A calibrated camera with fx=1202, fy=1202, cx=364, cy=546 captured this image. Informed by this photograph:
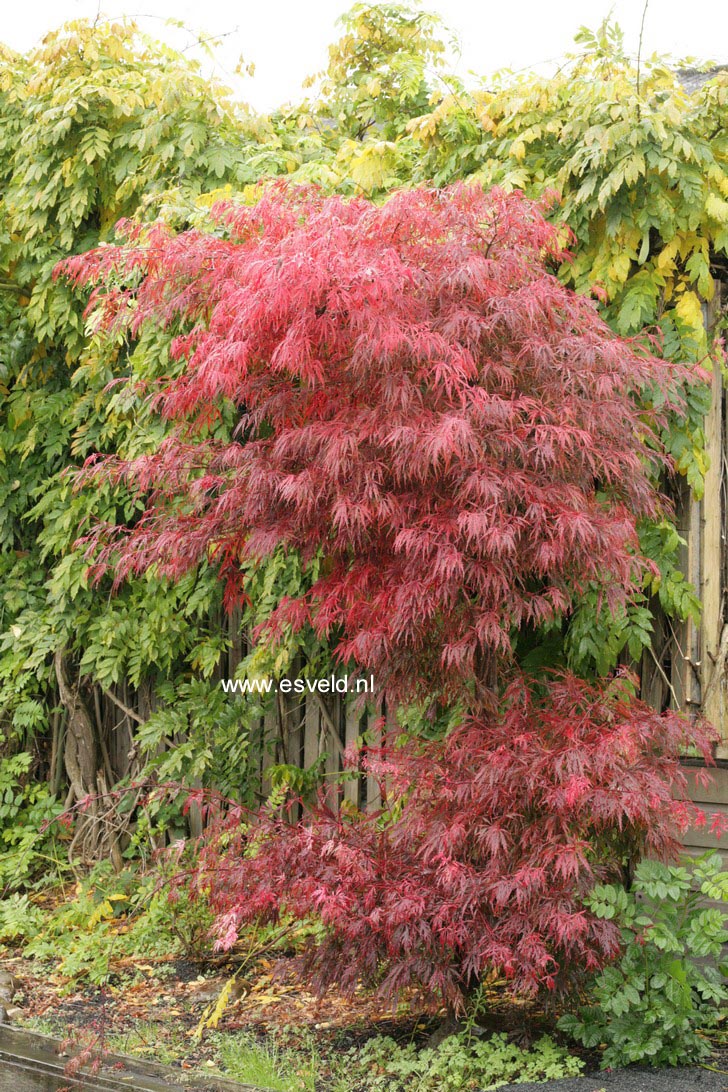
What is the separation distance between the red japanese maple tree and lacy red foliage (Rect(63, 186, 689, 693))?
0.04ft

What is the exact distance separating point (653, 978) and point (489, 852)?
29.9 inches

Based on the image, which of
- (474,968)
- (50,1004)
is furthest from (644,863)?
(50,1004)

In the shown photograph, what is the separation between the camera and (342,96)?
805cm

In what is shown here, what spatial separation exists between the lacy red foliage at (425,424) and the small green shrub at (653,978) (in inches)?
39.8

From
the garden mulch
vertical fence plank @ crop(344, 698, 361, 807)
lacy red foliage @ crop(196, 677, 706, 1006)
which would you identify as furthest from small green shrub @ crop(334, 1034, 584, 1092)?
vertical fence plank @ crop(344, 698, 361, 807)

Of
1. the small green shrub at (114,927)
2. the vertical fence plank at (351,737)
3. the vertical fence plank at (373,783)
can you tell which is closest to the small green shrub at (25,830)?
the small green shrub at (114,927)

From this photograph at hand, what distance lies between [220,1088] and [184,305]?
3086 millimetres

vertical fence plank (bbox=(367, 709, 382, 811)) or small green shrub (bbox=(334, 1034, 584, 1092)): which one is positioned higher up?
vertical fence plank (bbox=(367, 709, 382, 811))

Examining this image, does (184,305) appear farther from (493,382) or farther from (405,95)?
(405,95)

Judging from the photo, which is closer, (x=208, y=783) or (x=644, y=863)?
(x=644, y=863)

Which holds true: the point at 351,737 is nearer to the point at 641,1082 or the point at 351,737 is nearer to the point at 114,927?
the point at 114,927

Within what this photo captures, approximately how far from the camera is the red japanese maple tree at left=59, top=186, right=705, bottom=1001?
4215mm

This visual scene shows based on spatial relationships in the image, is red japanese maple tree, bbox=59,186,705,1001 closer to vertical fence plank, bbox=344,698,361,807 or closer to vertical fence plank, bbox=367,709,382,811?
vertical fence plank, bbox=367,709,382,811

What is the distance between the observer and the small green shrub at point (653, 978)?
14.1ft
